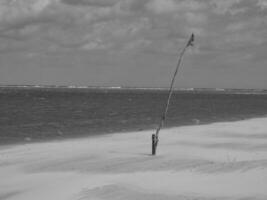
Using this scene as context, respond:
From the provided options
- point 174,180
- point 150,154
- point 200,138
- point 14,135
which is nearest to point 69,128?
point 14,135

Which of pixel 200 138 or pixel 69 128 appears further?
pixel 69 128

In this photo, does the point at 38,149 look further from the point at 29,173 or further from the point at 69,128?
the point at 69,128

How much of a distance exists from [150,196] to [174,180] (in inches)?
89.1

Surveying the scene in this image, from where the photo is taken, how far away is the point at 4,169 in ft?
64.9

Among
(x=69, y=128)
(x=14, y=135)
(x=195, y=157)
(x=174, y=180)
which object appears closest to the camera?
(x=174, y=180)

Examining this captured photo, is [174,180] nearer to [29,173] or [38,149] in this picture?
[29,173]

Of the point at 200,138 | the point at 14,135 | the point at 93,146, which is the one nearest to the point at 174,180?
the point at 93,146

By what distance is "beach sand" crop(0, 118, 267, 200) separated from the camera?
1523cm

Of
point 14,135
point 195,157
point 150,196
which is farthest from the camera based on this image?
point 14,135

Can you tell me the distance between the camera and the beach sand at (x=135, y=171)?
15234mm

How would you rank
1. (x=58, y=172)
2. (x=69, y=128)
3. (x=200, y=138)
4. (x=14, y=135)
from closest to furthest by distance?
(x=58, y=172) < (x=200, y=138) < (x=14, y=135) < (x=69, y=128)

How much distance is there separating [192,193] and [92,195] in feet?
10.6

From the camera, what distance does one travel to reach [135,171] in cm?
1842

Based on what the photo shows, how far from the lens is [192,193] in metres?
15.1
